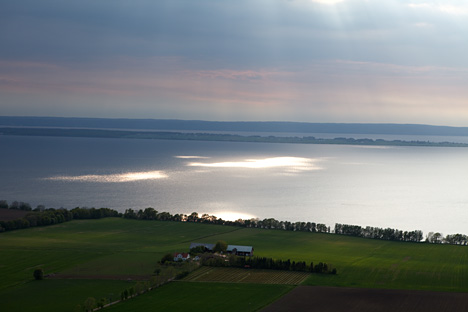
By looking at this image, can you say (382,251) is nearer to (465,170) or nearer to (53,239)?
(53,239)

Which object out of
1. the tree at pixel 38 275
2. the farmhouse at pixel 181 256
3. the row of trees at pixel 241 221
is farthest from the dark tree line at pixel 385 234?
the tree at pixel 38 275

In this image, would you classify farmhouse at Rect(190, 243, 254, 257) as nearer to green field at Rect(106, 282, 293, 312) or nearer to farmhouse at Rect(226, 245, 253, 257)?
farmhouse at Rect(226, 245, 253, 257)

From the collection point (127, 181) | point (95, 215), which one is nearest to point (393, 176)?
point (127, 181)

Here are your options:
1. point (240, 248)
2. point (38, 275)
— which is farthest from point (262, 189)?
point (38, 275)

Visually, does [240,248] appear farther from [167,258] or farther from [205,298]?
[205,298]

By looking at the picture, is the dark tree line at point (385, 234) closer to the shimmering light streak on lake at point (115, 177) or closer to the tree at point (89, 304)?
the tree at point (89, 304)

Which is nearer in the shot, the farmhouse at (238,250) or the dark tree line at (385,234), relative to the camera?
the farmhouse at (238,250)

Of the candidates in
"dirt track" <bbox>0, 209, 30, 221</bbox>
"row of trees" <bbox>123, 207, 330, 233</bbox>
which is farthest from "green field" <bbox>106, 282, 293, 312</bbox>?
"dirt track" <bbox>0, 209, 30, 221</bbox>
